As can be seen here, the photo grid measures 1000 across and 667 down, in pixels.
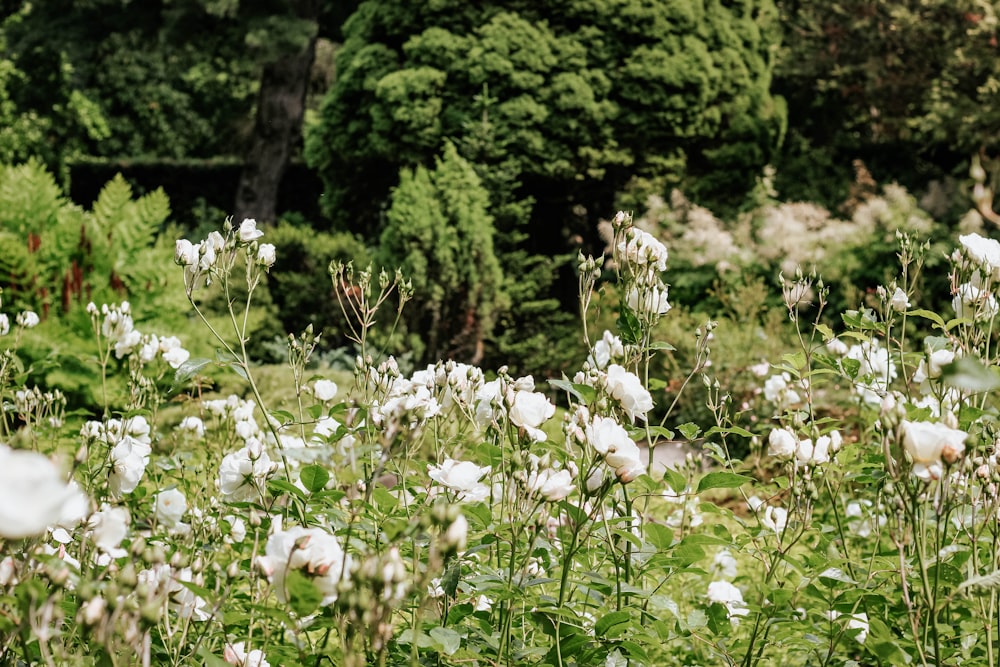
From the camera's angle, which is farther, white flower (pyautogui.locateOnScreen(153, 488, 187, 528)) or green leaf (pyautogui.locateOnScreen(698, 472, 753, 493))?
white flower (pyautogui.locateOnScreen(153, 488, 187, 528))

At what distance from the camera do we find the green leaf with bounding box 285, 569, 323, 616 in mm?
772

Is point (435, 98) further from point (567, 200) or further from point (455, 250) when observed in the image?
point (455, 250)

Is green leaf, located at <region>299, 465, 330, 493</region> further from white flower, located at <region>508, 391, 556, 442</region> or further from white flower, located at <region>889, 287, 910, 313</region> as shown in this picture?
white flower, located at <region>889, 287, 910, 313</region>

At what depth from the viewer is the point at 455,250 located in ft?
18.5

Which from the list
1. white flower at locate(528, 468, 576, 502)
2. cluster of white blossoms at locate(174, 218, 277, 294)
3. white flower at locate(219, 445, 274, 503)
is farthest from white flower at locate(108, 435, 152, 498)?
white flower at locate(528, 468, 576, 502)

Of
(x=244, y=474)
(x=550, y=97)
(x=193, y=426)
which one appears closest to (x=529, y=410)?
(x=244, y=474)

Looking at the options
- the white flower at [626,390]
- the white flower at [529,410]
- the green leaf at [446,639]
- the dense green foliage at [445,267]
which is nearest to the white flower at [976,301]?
the white flower at [626,390]

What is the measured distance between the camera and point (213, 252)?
1382 millimetres

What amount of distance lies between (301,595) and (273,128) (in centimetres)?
980

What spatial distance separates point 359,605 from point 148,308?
167 inches

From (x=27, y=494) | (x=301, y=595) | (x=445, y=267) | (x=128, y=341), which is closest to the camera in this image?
(x=27, y=494)

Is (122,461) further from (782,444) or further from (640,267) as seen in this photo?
(782,444)

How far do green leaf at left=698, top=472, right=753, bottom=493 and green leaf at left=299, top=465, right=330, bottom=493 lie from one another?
1.68 ft

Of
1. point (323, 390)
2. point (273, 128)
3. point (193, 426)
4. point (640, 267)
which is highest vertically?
point (273, 128)
